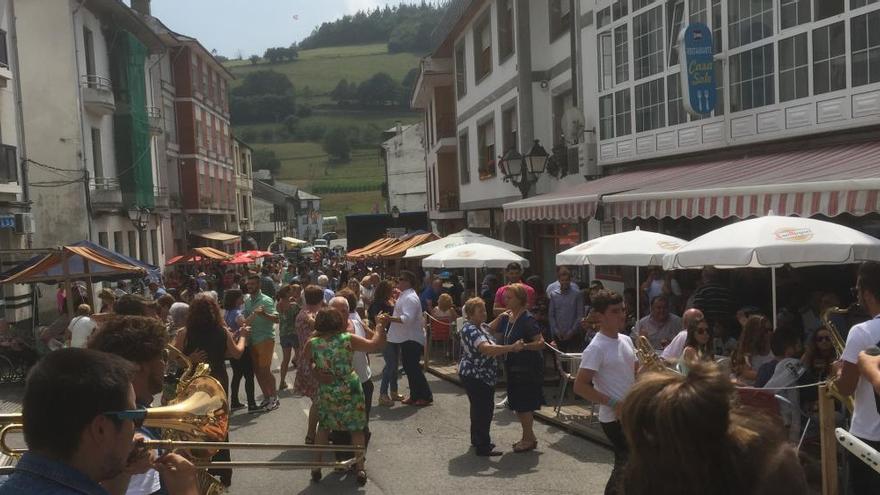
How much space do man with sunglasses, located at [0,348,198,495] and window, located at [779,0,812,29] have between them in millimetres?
10799

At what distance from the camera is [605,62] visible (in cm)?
1620

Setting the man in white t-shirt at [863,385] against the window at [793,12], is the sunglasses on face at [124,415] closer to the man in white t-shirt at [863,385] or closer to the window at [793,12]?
the man in white t-shirt at [863,385]

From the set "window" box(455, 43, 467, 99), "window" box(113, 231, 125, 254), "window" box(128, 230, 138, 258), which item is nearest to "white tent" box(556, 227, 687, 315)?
"window" box(455, 43, 467, 99)

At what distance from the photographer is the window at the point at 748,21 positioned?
1156 cm

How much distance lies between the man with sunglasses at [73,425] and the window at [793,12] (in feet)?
35.4

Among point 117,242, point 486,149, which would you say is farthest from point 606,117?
point 117,242

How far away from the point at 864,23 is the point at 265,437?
8.58 metres

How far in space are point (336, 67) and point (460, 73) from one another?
12723 centimetres

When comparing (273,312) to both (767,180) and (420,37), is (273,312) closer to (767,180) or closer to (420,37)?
(767,180)

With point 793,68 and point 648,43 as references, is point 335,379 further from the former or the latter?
point 648,43

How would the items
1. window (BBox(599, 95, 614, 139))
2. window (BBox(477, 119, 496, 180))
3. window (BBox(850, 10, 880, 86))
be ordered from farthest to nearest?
window (BBox(477, 119, 496, 180)), window (BBox(599, 95, 614, 139)), window (BBox(850, 10, 880, 86))

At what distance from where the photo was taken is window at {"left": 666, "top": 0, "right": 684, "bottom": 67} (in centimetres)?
1372

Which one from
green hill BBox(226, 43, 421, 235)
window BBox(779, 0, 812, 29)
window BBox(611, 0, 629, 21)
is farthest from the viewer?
green hill BBox(226, 43, 421, 235)

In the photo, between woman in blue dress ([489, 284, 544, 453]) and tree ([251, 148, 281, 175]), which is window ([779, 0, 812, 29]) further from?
tree ([251, 148, 281, 175])
